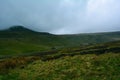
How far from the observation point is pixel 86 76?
113 ft

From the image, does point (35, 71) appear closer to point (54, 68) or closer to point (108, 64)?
point (54, 68)

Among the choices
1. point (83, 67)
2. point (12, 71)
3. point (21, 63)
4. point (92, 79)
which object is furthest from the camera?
point (21, 63)

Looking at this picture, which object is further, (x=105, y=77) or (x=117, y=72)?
(x=117, y=72)

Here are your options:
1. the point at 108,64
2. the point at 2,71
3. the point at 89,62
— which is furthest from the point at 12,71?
the point at 108,64

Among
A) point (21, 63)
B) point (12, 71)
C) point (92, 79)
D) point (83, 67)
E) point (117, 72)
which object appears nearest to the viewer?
point (92, 79)

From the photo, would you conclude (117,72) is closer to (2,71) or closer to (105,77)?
(105,77)

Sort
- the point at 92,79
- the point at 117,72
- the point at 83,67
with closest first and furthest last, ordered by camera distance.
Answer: the point at 92,79, the point at 117,72, the point at 83,67

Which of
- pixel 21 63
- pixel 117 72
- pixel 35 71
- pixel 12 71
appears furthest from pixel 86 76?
pixel 21 63

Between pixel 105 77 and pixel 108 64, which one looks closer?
pixel 105 77

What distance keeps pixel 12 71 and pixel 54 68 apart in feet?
23.0

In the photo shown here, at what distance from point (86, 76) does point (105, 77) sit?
2.76m

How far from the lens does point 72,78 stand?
34.2 metres

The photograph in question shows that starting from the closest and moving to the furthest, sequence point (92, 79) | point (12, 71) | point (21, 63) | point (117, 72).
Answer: point (92, 79), point (117, 72), point (12, 71), point (21, 63)

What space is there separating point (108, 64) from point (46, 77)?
9.47 metres
